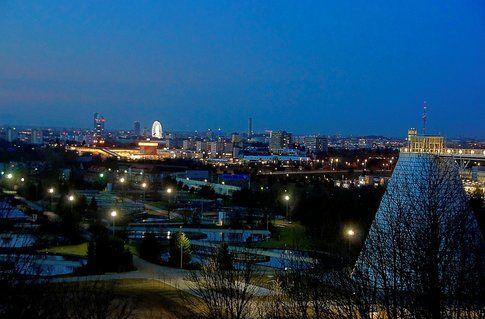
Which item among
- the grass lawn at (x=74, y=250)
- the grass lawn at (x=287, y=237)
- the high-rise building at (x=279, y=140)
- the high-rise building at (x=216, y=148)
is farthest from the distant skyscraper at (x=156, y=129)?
the grass lawn at (x=74, y=250)

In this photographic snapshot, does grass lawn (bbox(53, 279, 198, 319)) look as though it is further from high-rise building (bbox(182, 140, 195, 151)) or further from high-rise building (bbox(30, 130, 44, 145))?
high-rise building (bbox(30, 130, 44, 145))

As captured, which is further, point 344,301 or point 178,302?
point 178,302

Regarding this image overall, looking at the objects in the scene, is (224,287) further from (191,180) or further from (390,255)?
(191,180)

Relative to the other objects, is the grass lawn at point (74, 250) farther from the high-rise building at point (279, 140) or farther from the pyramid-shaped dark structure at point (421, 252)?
the high-rise building at point (279, 140)

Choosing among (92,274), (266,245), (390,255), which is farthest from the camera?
(266,245)

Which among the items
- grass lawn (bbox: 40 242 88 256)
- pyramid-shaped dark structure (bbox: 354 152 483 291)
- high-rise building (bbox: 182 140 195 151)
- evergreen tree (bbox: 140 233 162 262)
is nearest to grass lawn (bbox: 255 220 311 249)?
evergreen tree (bbox: 140 233 162 262)

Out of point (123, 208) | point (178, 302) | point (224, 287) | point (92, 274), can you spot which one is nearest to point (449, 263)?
point (224, 287)

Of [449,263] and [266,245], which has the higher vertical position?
[449,263]
